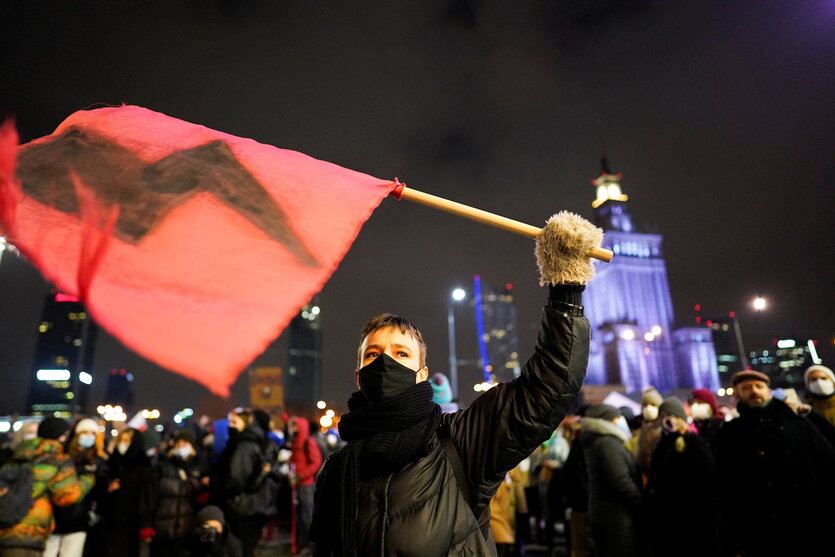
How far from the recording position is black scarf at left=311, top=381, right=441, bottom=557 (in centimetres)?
213

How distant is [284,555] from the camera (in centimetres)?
1020

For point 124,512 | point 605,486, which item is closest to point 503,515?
point 605,486

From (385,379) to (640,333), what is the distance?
324ft

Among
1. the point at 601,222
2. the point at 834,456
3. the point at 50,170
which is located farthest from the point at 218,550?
the point at 601,222

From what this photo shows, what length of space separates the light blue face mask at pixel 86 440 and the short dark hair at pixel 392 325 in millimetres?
7177

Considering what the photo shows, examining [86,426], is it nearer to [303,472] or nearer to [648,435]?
[303,472]

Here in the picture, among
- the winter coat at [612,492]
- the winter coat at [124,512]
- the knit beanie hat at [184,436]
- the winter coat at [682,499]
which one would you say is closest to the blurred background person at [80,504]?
the winter coat at [124,512]

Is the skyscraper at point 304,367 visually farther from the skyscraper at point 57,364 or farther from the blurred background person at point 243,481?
the blurred background person at point 243,481

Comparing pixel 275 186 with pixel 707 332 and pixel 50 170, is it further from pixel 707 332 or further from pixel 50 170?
pixel 707 332

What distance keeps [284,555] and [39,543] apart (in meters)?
5.71

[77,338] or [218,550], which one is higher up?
[77,338]

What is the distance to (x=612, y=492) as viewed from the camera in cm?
583

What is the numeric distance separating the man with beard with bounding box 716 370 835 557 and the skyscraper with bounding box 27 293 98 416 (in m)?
121

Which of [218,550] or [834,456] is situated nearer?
[834,456]
